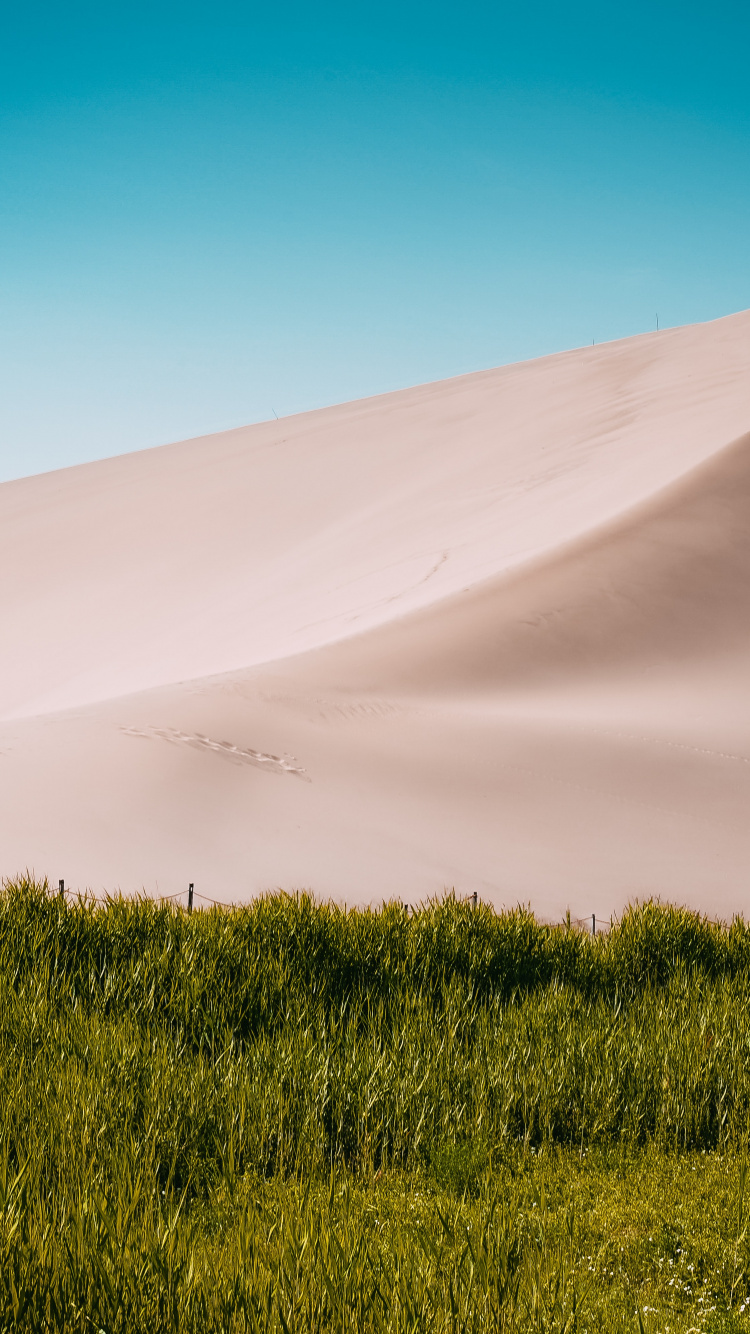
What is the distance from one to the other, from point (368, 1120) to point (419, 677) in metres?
6.24

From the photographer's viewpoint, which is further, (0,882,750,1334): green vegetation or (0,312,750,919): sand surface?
(0,312,750,919): sand surface

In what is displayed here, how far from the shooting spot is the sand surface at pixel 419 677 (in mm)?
5879

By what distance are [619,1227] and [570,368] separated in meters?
27.1

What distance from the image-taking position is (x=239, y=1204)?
7.98ft

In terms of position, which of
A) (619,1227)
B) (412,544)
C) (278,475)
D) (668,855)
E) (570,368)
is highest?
(570,368)

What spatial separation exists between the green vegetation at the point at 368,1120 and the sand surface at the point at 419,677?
1300 millimetres

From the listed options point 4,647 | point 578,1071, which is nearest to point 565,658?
point 578,1071

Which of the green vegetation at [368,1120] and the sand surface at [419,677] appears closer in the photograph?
the green vegetation at [368,1120]

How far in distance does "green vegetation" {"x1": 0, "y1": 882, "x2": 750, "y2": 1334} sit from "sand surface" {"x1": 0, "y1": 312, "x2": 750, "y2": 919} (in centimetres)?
130

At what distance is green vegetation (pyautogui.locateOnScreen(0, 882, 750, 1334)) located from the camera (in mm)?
2033

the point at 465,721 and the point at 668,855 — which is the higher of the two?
the point at 465,721

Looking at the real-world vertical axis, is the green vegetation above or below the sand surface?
below

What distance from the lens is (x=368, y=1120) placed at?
2871 millimetres

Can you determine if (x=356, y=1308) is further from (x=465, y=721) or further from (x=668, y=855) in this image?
(x=465, y=721)
